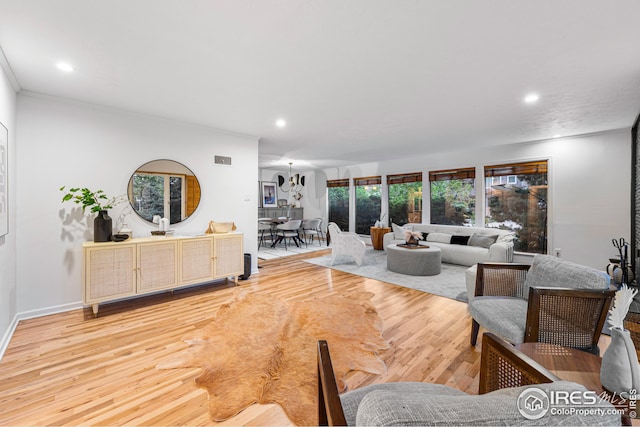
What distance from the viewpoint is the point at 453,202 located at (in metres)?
6.79

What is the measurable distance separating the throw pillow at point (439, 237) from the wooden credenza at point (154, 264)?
4.49 m

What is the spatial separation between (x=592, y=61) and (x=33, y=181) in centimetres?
583

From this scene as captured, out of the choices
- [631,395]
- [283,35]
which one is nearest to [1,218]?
[283,35]

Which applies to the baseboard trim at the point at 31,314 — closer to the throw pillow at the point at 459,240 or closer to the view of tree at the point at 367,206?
the throw pillow at the point at 459,240

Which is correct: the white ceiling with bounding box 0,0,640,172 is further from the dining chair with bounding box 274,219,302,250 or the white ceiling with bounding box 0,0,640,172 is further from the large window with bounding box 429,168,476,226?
the dining chair with bounding box 274,219,302,250

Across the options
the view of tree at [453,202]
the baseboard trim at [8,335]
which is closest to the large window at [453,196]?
the view of tree at [453,202]

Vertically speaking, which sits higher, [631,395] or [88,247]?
[88,247]

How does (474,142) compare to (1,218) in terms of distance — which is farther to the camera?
(474,142)

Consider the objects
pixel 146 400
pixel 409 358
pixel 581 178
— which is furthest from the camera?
pixel 581 178

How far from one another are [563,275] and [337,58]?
2.51 meters

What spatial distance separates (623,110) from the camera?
3629mm

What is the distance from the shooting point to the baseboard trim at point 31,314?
247 centimetres

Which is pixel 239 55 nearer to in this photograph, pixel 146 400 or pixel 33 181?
pixel 146 400

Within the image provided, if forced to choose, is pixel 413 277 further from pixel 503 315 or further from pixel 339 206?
pixel 339 206
